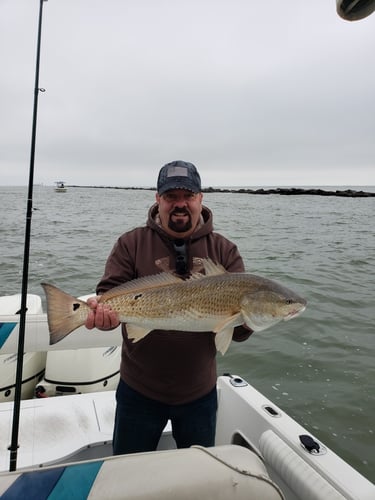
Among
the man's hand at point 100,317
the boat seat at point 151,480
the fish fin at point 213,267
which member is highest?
the fish fin at point 213,267

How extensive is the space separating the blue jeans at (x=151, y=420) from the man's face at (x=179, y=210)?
130 centimetres

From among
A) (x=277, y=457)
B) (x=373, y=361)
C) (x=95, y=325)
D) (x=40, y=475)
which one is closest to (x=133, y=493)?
(x=40, y=475)

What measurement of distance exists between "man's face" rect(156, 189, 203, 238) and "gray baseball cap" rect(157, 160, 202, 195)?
43mm

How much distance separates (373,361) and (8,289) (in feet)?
32.5

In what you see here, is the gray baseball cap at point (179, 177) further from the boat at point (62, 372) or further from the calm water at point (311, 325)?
the calm water at point (311, 325)

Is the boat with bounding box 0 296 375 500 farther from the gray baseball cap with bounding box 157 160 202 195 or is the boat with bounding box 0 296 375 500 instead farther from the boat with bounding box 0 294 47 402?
the gray baseball cap with bounding box 157 160 202 195

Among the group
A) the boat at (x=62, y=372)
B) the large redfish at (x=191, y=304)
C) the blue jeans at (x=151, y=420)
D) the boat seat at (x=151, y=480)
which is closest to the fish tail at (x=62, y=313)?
the large redfish at (x=191, y=304)

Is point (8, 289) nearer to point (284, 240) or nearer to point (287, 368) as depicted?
point (287, 368)

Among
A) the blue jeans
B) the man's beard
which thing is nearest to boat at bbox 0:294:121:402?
the blue jeans

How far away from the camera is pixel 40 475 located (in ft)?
5.94

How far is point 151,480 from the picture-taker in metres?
1.80

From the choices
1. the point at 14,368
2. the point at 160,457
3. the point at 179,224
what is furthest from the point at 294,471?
the point at 14,368

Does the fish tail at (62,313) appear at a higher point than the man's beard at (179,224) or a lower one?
lower

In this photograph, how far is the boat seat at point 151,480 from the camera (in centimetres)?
172
